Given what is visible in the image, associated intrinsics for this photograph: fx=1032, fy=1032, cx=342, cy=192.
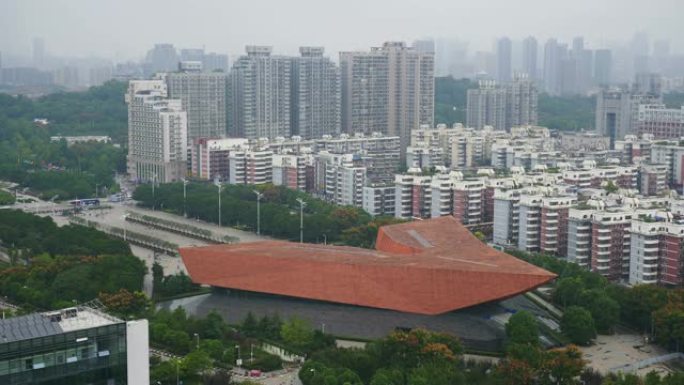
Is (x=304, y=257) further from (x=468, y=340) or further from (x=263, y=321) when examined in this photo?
(x=468, y=340)

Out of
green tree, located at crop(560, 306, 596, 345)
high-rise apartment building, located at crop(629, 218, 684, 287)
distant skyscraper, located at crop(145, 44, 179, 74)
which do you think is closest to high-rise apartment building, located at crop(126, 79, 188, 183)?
high-rise apartment building, located at crop(629, 218, 684, 287)

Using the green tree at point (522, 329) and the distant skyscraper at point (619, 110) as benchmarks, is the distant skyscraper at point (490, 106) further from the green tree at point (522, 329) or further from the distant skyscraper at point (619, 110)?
the green tree at point (522, 329)

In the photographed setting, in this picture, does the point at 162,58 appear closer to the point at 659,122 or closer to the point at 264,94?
the point at 264,94

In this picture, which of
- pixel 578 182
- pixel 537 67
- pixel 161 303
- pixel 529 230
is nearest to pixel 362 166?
pixel 578 182

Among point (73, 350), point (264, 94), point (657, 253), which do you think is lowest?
point (657, 253)

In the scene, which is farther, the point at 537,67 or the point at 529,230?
the point at 537,67

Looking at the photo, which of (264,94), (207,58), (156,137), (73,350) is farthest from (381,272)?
(207,58)

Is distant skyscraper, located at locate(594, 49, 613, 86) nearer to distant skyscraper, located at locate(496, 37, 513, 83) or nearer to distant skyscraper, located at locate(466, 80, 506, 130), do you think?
distant skyscraper, located at locate(496, 37, 513, 83)
